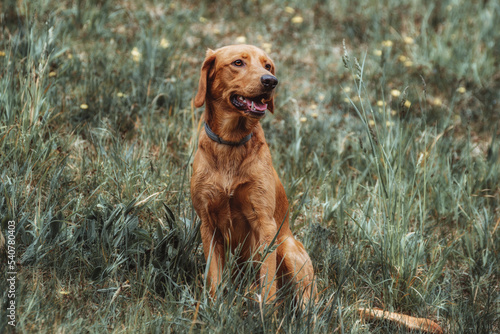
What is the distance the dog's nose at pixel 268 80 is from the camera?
239 cm

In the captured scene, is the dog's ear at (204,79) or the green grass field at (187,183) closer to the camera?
the green grass field at (187,183)

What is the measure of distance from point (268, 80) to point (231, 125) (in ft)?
1.13

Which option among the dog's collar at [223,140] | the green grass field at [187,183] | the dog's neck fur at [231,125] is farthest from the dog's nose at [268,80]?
the green grass field at [187,183]

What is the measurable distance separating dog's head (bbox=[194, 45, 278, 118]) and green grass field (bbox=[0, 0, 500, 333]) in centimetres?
51

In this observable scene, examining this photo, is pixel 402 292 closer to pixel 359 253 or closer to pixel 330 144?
pixel 359 253

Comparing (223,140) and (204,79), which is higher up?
(204,79)

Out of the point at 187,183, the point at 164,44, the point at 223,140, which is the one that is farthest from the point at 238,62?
the point at 164,44

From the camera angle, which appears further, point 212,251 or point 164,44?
point 164,44

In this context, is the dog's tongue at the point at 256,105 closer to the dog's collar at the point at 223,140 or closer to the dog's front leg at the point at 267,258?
the dog's collar at the point at 223,140

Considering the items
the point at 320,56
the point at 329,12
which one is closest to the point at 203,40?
the point at 320,56

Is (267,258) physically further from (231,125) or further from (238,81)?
(238,81)

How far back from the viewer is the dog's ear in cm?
261

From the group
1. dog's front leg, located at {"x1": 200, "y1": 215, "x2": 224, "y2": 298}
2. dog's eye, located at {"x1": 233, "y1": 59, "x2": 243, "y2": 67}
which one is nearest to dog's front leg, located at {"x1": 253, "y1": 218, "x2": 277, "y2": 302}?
dog's front leg, located at {"x1": 200, "y1": 215, "x2": 224, "y2": 298}

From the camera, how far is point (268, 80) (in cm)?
240
